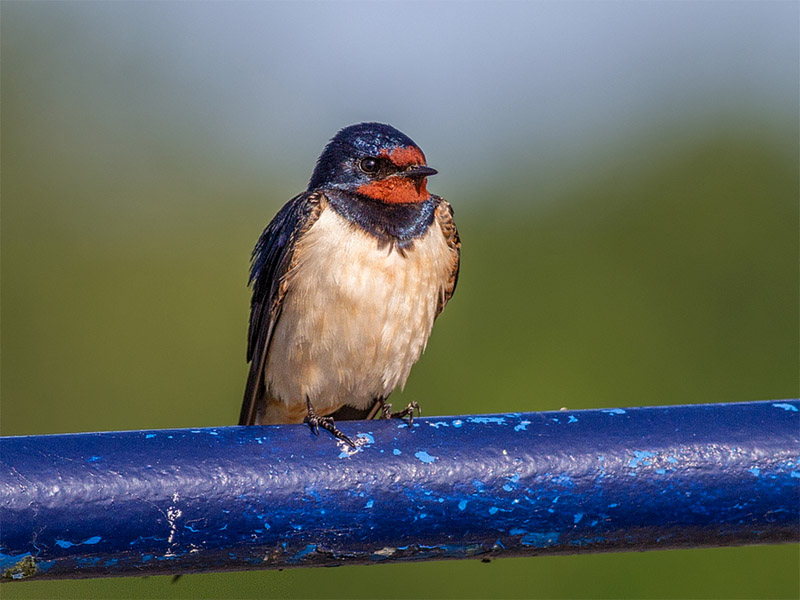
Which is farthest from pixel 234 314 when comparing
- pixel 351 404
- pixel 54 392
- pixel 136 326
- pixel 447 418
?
pixel 447 418

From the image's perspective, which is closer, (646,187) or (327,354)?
(327,354)

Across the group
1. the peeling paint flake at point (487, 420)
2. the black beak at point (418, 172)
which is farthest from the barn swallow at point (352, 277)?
the peeling paint flake at point (487, 420)

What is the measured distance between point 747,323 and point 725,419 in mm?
4303

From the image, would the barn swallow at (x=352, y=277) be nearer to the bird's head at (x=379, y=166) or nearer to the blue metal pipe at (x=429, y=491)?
the bird's head at (x=379, y=166)

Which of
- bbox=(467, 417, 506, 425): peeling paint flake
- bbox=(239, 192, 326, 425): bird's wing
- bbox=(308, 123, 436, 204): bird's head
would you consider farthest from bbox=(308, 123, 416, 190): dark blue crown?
bbox=(467, 417, 506, 425): peeling paint flake

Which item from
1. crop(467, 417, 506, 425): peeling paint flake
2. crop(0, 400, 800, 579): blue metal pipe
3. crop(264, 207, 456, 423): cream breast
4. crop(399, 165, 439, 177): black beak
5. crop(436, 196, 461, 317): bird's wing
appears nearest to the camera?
crop(0, 400, 800, 579): blue metal pipe

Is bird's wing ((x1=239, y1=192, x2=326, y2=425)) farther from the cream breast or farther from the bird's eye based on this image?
the bird's eye

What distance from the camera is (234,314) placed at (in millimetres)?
6367

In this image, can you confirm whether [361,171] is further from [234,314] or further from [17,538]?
[234,314]

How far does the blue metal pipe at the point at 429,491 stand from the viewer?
1.63 metres

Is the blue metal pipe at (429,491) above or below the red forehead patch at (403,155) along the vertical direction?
below

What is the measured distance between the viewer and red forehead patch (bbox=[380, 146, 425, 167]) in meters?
3.25

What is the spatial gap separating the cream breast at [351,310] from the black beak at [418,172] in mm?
152

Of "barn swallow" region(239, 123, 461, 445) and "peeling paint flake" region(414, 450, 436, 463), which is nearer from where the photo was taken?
"peeling paint flake" region(414, 450, 436, 463)
